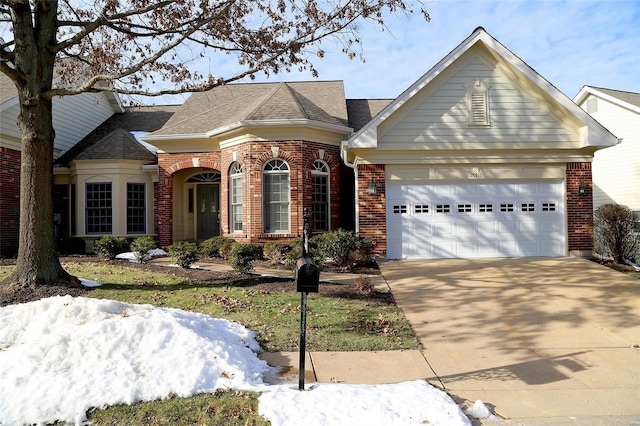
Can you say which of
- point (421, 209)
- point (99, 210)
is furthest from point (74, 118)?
point (421, 209)

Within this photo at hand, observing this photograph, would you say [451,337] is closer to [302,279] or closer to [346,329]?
[346,329]

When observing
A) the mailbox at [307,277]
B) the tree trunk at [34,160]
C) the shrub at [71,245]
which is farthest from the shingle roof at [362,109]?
the mailbox at [307,277]

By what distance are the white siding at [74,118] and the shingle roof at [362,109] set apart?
999 centimetres

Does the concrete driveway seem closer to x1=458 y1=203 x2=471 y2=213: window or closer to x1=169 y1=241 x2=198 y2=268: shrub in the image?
x1=458 y1=203 x2=471 y2=213: window

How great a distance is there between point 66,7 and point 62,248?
9.33m

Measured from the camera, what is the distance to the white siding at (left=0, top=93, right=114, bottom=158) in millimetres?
17766

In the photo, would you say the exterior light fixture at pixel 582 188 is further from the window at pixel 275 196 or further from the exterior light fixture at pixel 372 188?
the window at pixel 275 196

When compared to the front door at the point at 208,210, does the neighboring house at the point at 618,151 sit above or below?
above

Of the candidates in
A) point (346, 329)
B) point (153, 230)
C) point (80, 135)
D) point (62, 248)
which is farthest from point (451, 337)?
point (80, 135)

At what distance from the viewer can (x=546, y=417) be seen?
3.90 meters

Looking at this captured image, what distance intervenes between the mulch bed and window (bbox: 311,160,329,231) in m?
3.01

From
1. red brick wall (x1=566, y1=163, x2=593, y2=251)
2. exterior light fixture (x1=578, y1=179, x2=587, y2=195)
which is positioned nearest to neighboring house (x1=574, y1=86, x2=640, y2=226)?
red brick wall (x1=566, y1=163, x2=593, y2=251)

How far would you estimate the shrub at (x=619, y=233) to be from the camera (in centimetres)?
1180

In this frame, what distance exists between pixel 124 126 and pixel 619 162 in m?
22.9
